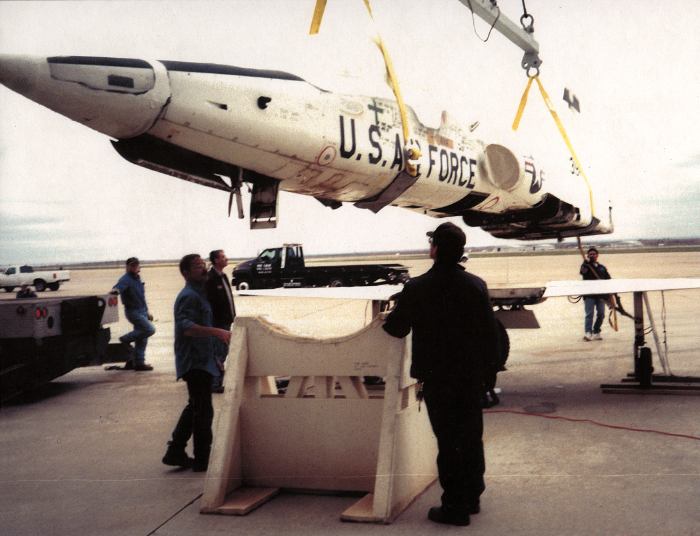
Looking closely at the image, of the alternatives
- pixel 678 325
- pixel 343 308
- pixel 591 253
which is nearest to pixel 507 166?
pixel 591 253

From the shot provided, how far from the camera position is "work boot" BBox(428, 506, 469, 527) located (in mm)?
3918

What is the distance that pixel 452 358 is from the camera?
3920 mm

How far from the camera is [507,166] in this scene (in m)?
8.30

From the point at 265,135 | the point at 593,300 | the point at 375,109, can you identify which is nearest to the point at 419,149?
the point at 375,109

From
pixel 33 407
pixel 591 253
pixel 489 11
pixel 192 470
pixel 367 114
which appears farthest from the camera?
pixel 591 253

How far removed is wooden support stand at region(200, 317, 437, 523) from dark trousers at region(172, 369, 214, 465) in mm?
695

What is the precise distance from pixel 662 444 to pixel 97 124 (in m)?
5.00

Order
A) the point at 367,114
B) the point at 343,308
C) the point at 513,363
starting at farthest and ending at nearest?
the point at 343,308
the point at 513,363
the point at 367,114

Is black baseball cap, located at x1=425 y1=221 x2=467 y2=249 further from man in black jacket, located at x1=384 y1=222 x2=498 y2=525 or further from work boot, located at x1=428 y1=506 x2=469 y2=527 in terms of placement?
work boot, located at x1=428 y1=506 x2=469 y2=527

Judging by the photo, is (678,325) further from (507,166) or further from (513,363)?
(507,166)

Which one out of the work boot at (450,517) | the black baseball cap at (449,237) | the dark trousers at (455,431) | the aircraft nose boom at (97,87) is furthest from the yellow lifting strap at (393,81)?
the work boot at (450,517)

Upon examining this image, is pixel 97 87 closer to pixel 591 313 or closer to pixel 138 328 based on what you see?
pixel 138 328

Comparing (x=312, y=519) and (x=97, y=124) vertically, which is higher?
(x=97, y=124)

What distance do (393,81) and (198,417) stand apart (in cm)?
319
